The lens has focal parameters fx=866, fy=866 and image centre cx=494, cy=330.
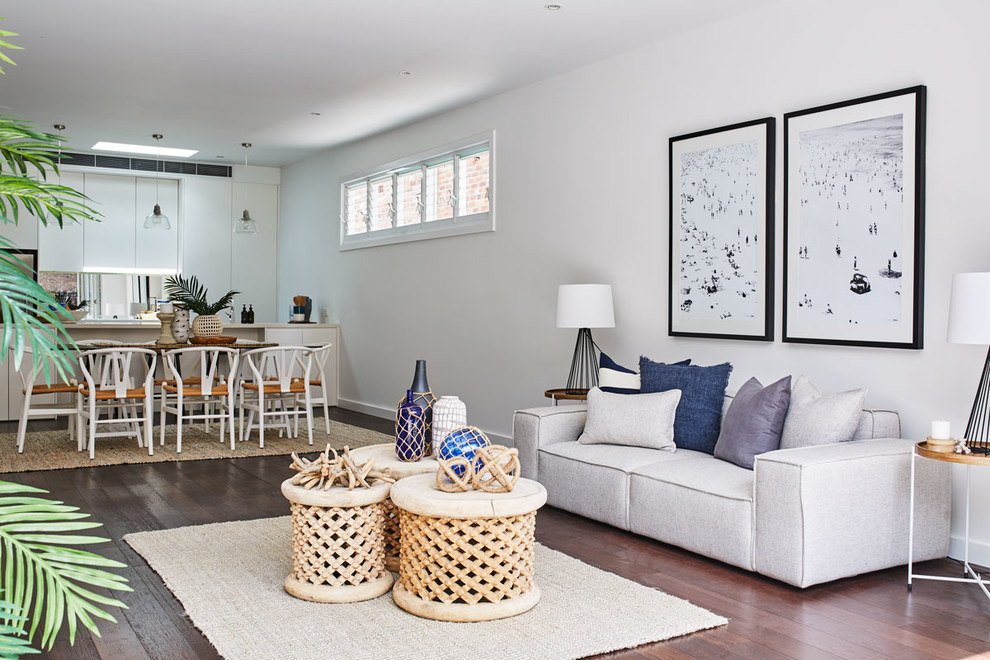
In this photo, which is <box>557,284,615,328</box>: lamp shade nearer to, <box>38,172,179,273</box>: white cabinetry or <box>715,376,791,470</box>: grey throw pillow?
<box>715,376,791,470</box>: grey throw pillow

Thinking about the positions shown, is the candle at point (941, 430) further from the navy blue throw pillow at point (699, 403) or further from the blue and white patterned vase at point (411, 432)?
the blue and white patterned vase at point (411, 432)

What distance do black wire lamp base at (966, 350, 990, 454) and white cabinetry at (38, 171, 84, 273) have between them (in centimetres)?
910

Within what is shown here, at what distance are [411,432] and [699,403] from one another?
1.68 meters

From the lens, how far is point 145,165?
33.1 feet

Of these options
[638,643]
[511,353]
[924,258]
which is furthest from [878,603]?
[511,353]

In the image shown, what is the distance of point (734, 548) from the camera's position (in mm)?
3504

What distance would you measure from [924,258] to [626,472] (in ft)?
5.39

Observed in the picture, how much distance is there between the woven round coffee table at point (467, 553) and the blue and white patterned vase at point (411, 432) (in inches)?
20.1

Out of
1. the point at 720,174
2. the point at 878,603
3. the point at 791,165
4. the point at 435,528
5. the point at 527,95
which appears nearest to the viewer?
the point at 435,528

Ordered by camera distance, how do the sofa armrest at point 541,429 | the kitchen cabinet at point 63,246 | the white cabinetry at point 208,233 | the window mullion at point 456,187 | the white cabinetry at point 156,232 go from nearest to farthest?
the sofa armrest at point 541,429 < the window mullion at point 456,187 < the kitchen cabinet at point 63,246 < the white cabinetry at point 156,232 < the white cabinetry at point 208,233

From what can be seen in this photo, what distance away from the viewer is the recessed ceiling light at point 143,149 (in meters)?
9.28

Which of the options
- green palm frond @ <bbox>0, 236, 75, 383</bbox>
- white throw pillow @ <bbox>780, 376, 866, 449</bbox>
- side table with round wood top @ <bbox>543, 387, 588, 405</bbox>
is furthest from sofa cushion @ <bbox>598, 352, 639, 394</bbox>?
green palm frond @ <bbox>0, 236, 75, 383</bbox>

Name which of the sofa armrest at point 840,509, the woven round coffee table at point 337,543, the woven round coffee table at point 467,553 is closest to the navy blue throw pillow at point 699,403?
the sofa armrest at point 840,509

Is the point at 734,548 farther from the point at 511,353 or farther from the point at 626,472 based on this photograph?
the point at 511,353
